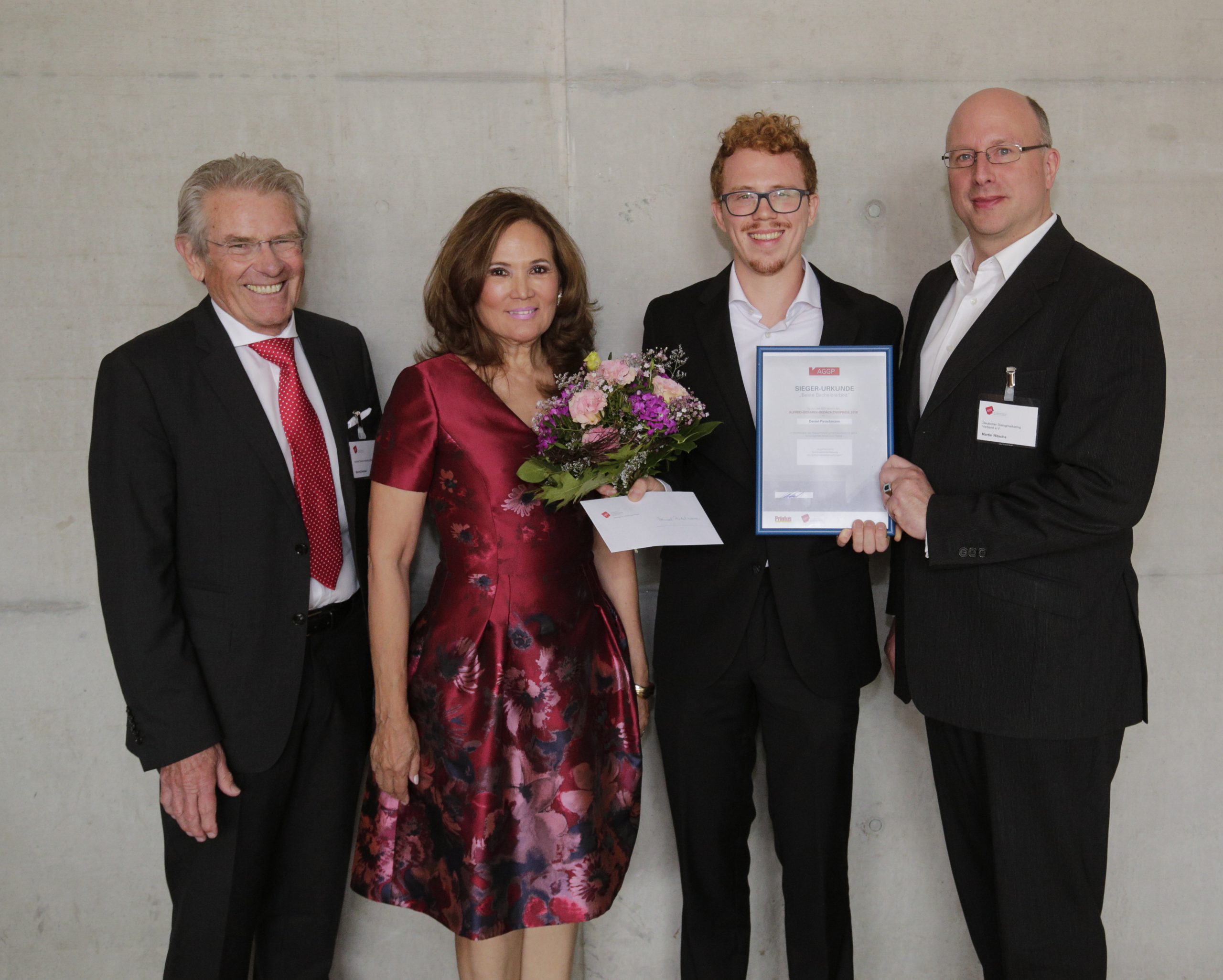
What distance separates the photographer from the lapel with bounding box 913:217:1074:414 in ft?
7.10

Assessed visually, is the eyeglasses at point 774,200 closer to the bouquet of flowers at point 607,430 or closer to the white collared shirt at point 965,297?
the white collared shirt at point 965,297

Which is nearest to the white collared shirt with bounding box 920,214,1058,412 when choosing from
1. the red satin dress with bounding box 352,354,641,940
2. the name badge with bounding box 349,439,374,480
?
the red satin dress with bounding box 352,354,641,940

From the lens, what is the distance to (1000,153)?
229cm

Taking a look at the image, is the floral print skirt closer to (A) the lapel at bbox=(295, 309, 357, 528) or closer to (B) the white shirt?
(B) the white shirt

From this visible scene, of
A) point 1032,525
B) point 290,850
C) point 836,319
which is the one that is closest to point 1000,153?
point 836,319

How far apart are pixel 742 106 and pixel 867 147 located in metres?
0.43

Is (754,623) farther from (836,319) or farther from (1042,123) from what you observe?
(1042,123)

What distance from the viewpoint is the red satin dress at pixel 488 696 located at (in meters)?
2.21

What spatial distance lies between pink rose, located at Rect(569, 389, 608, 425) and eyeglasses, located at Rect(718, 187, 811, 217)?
30.3 inches

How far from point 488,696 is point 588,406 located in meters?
0.78

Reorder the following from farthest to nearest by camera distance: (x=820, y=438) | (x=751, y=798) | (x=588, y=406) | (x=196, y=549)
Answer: (x=751, y=798), (x=820, y=438), (x=196, y=549), (x=588, y=406)

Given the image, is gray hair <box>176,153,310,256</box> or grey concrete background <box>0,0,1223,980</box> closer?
gray hair <box>176,153,310,256</box>

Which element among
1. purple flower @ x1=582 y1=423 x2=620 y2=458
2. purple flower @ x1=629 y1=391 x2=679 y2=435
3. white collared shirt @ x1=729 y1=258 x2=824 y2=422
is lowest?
purple flower @ x1=582 y1=423 x2=620 y2=458

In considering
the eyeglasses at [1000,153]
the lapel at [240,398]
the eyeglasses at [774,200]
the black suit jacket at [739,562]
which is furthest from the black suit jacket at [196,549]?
the eyeglasses at [1000,153]
